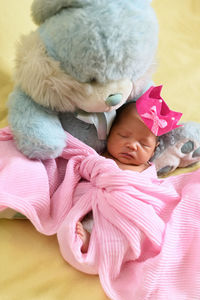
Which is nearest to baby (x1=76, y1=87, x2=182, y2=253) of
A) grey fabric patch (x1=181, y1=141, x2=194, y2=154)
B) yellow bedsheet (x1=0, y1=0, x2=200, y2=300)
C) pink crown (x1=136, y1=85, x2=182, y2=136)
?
pink crown (x1=136, y1=85, x2=182, y2=136)

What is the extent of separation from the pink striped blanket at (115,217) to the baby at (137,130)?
8 cm

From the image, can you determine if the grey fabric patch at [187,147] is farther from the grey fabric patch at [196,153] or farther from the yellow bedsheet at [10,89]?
the yellow bedsheet at [10,89]

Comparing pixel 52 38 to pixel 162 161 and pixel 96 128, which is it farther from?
pixel 162 161

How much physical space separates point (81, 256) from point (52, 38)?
42 cm

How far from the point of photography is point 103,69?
604 mm

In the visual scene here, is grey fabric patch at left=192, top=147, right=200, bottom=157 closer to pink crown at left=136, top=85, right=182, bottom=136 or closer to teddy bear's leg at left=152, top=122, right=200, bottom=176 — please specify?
teddy bear's leg at left=152, top=122, right=200, bottom=176

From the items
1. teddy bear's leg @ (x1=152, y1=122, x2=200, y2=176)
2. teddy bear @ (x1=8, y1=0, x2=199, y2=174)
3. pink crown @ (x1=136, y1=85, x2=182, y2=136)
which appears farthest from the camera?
teddy bear's leg @ (x1=152, y1=122, x2=200, y2=176)

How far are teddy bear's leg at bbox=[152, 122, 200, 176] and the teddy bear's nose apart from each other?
27cm

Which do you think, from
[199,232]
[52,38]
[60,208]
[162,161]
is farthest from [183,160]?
[52,38]

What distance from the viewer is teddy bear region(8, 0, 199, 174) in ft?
1.92

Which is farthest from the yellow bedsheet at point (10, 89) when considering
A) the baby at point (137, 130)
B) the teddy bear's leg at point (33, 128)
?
the baby at point (137, 130)

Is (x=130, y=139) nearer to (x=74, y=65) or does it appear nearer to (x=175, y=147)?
(x=175, y=147)

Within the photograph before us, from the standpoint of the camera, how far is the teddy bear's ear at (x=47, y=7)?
0.59 meters

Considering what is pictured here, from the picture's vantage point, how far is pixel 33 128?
679 mm
